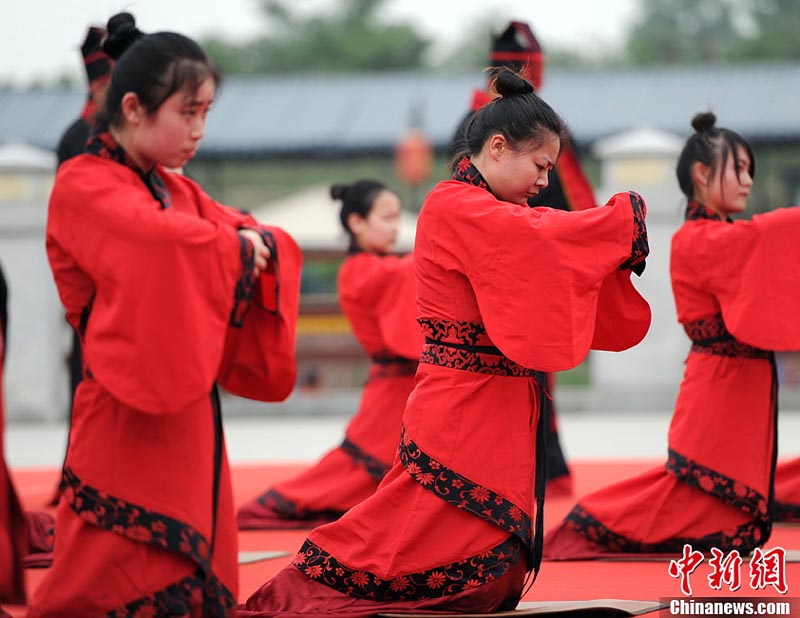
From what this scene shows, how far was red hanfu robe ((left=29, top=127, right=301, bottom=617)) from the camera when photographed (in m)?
2.45

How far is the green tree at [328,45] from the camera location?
2805 cm

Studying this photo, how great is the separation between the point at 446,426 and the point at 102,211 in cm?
97

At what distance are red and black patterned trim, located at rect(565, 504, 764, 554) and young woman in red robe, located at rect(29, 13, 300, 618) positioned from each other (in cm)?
176

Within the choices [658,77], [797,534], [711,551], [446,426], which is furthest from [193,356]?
[658,77]

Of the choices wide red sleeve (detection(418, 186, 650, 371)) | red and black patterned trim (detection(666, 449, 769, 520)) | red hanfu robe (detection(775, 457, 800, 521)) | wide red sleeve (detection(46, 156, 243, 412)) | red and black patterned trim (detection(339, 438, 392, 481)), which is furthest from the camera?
red and black patterned trim (detection(339, 438, 392, 481))

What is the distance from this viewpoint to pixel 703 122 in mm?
4094

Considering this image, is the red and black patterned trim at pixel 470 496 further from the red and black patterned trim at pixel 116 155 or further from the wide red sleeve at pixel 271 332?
the red and black patterned trim at pixel 116 155

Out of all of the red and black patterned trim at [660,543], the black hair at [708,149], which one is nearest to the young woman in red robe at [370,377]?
the red and black patterned trim at [660,543]

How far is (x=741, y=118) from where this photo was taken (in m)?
14.1

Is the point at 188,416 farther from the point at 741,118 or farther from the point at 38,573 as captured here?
the point at 741,118

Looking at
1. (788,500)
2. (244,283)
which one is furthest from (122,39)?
(788,500)

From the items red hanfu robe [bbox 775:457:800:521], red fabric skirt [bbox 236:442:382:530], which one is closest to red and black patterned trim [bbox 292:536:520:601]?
red fabric skirt [bbox 236:442:382:530]

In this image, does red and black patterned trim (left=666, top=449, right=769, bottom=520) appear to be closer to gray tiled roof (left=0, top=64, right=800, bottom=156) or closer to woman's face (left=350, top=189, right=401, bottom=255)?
woman's face (left=350, top=189, right=401, bottom=255)

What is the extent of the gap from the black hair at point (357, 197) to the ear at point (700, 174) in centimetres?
148
